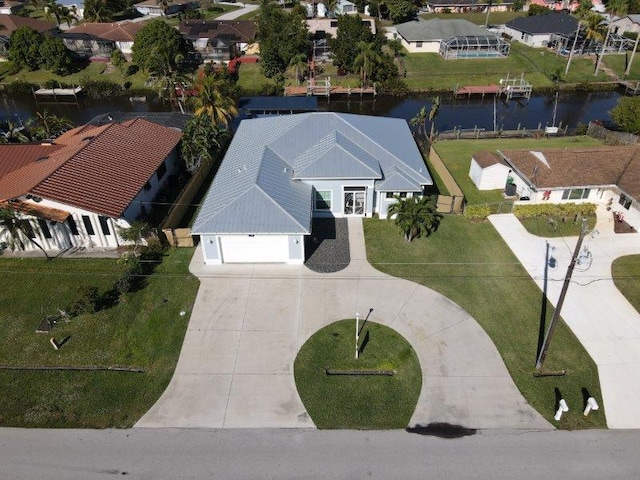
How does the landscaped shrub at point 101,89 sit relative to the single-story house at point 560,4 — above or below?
below

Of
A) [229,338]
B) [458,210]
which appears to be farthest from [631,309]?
[229,338]

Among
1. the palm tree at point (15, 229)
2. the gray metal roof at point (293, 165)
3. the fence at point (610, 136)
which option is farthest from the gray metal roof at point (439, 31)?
the palm tree at point (15, 229)

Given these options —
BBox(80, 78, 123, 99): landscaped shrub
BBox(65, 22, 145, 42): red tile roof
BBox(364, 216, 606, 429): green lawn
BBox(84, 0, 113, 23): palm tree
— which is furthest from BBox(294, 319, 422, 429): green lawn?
BBox(84, 0, 113, 23): palm tree

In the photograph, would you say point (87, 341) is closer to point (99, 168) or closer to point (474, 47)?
point (99, 168)

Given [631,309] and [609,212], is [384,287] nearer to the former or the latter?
[631,309]

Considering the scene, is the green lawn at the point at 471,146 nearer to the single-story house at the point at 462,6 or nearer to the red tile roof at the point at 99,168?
the red tile roof at the point at 99,168

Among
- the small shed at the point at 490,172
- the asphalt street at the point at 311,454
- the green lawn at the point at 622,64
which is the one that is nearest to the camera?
the asphalt street at the point at 311,454
